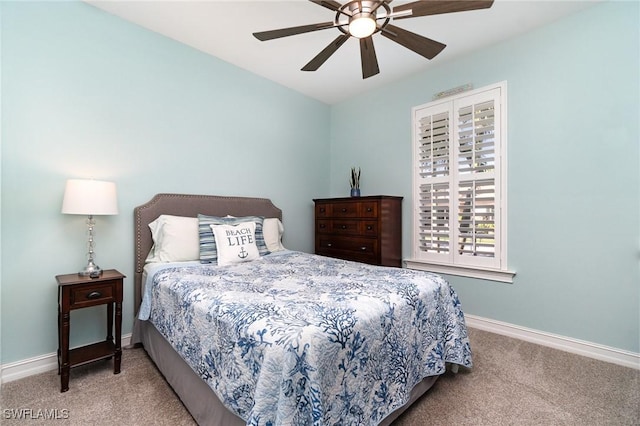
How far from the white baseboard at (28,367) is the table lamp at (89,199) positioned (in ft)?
2.31

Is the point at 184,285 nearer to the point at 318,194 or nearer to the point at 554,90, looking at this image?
the point at 318,194

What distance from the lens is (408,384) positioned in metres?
1.52

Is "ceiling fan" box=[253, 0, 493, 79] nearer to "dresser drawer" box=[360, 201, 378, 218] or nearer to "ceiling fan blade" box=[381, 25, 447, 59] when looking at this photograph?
"ceiling fan blade" box=[381, 25, 447, 59]

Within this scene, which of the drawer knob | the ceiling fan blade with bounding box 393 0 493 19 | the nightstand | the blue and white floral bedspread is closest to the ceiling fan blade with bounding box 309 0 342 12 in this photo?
the ceiling fan blade with bounding box 393 0 493 19

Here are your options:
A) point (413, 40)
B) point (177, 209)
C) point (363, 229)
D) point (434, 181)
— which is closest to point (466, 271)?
point (434, 181)

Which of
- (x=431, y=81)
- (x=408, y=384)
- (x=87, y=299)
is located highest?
(x=431, y=81)

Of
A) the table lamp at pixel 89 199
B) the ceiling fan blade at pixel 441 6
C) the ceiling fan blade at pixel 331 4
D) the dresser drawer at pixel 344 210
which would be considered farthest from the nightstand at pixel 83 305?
the ceiling fan blade at pixel 441 6

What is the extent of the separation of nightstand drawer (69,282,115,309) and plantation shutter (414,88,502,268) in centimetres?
297

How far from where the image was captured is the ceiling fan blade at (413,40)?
6.00 feet

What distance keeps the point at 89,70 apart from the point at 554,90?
3901mm

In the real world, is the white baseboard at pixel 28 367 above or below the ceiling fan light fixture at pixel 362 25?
below

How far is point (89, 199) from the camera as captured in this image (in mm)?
1958

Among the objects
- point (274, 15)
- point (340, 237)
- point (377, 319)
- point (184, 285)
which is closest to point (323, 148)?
point (340, 237)

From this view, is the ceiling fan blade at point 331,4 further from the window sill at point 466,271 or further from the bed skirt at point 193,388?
the window sill at point 466,271
